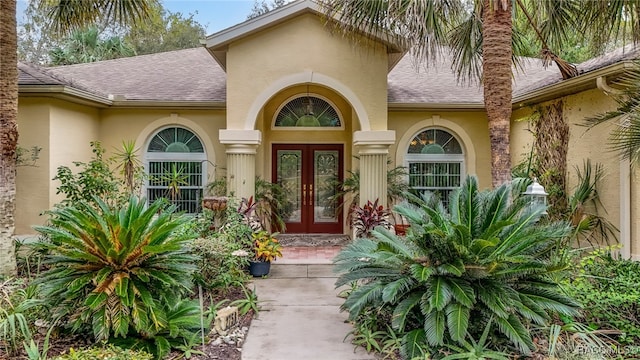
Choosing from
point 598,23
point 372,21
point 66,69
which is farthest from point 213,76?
point 598,23

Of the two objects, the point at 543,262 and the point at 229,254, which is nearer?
the point at 543,262

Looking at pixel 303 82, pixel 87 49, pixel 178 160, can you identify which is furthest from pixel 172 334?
pixel 87 49

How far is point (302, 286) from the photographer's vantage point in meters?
8.20

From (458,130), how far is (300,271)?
6.42m

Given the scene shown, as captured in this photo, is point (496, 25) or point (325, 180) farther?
point (325, 180)

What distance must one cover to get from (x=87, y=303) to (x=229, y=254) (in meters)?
2.83

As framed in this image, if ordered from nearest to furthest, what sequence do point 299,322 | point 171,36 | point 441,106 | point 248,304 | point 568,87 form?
point 299,322 → point 248,304 → point 568,87 → point 441,106 → point 171,36

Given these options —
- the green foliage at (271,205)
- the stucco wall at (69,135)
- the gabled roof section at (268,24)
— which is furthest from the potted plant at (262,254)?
the stucco wall at (69,135)

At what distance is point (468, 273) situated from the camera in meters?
5.25

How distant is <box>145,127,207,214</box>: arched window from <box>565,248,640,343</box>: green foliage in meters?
9.31

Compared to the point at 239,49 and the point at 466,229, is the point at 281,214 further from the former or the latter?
the point at 466,229

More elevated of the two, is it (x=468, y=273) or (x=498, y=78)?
(x=498, y=78)

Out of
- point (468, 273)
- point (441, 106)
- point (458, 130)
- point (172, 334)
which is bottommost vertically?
point (172, 334)

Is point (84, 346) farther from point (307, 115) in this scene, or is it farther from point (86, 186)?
point (307, 115)
